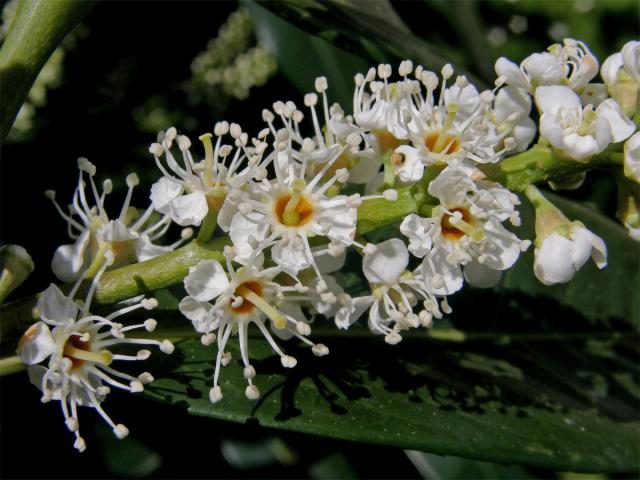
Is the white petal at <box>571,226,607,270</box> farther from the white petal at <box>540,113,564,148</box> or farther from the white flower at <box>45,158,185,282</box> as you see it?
the white flower at <box>45,158,185,282</box>

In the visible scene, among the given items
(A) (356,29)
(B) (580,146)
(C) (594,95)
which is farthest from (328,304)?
(A) (356,29)

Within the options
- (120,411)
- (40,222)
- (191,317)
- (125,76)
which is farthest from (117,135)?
(191,317)

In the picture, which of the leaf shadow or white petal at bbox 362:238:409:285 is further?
the leaf shadow

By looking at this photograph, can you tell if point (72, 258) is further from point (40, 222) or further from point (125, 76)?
point (125, 76)

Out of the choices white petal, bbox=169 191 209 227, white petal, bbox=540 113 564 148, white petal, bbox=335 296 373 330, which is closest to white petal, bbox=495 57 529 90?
white petal, bbox=540 113 564 148

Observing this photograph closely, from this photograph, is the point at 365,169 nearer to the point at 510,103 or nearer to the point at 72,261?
the point at 510,103

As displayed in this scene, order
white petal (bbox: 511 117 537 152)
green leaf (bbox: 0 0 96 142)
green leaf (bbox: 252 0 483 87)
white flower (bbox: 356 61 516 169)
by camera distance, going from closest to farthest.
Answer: green leaf (bbox: 0 0 96 142) < white flower (bbox: 356 61 516 169) < white petal (bbox: 511 117 537 152) < green leaf (bbox: 252 0 483 87)

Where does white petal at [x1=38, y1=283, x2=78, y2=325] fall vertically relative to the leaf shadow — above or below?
above
